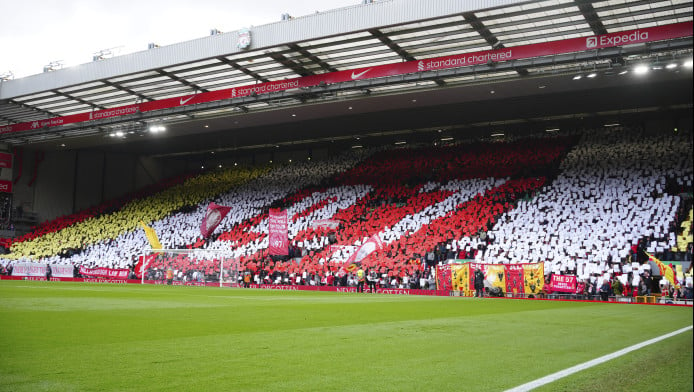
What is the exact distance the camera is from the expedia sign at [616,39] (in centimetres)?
2441

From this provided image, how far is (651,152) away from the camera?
32.1 metres

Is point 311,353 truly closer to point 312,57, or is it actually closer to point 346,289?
point 346,289

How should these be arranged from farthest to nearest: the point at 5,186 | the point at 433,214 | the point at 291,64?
the point at 5,186 < the point at 433,214 < the point at 291,64

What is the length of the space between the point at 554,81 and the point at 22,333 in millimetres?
27233

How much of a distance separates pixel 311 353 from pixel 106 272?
3638cm

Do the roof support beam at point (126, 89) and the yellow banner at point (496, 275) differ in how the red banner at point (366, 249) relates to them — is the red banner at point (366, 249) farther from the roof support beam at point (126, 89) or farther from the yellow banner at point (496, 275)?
the roof support beam at point (126, 89)

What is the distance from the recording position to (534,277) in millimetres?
27203

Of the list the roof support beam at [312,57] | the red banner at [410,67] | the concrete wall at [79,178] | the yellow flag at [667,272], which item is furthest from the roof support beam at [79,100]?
the yellow flag at [667,272]

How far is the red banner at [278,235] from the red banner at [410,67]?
7236 millimetres

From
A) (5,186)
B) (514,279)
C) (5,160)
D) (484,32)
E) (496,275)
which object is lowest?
(514,279)

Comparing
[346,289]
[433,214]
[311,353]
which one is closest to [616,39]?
[433,214]

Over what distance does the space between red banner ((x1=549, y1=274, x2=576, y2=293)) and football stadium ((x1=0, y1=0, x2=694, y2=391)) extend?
7cm

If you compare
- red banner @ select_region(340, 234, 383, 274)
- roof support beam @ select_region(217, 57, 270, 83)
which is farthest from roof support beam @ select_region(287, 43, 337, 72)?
red banner @ select_region(340, 234, 383, 274)

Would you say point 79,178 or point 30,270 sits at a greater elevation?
point 79,178
